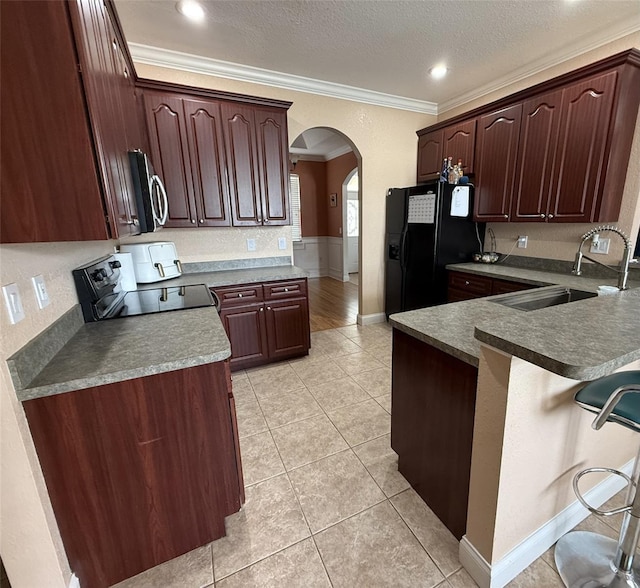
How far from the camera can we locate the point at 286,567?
1.25 m

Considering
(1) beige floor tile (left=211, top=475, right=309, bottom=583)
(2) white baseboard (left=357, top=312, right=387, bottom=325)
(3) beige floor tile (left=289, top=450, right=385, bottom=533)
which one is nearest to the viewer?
(1) beige floor tile (left=211, top=475, right=309, bottom=583)

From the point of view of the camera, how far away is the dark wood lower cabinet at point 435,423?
121cm

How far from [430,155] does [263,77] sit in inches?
80.0

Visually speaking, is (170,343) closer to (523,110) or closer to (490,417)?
(490,417)

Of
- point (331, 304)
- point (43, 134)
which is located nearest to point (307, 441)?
point (43, 134)

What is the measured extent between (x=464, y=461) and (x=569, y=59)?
3.38m

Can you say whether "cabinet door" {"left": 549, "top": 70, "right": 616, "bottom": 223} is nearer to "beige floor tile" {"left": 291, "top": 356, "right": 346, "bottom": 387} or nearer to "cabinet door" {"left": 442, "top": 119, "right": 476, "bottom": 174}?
"cabinet door" {"left": 442, "top": 119, "right": 476, "bottom": 174}

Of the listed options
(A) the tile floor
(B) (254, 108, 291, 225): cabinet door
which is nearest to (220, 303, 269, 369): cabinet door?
(A) the tile floor

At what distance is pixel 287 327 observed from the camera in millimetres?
2971

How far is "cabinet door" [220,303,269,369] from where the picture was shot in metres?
2.71

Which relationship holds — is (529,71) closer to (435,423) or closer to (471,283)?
(471,283)

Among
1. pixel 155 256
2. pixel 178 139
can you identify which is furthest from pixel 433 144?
pixel 155 256

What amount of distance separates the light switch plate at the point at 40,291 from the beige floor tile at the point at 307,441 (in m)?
1.43

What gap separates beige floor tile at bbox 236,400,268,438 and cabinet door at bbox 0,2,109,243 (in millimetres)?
1588
